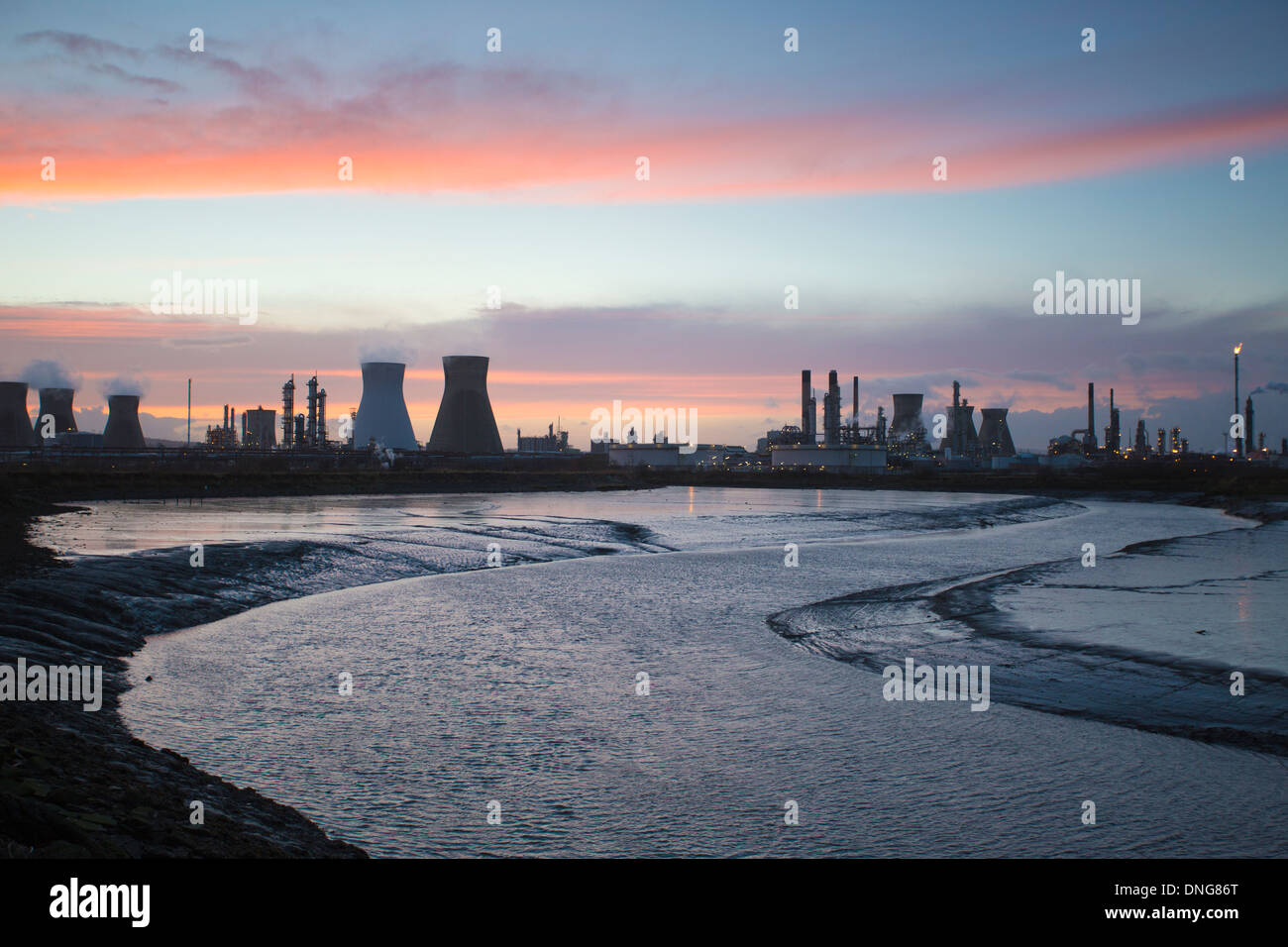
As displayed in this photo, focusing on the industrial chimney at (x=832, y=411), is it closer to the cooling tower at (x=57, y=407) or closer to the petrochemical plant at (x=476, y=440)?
the petrochemical plant at (x=476, y=440)

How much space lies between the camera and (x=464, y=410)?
8325cm

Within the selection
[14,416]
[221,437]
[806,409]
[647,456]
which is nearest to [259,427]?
[221,437]

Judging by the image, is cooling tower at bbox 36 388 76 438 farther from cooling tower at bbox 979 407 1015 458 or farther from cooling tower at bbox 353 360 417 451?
cooling tower at bbox 979 407 1015 458

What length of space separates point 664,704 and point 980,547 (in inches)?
693

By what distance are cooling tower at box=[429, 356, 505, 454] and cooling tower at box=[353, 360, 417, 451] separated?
16.5 ft

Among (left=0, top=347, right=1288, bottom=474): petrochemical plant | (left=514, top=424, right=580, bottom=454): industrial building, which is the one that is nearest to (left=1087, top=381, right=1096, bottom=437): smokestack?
(left=0, top=347, right=1288, bottom=474): petrochemical plant

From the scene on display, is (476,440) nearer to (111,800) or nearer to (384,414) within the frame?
(384,414)

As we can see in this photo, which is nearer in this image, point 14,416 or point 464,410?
point 464,410

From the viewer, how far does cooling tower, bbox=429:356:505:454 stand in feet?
271

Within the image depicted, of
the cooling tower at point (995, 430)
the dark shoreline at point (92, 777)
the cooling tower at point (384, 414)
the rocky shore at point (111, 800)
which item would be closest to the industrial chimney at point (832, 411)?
the cooling tower at point (995, 430)

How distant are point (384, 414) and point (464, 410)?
7.74m

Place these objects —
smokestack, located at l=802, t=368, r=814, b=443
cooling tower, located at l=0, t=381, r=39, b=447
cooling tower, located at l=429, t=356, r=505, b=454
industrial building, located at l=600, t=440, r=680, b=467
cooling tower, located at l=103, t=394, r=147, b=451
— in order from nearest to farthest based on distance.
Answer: cooling tower, located at l=429, t=356, r=505, b=454
cooling tower, located at l=0, t=381, r=39, b=447
cooling tower, located at l=103, t=394, r=147, b=451
smokestack, located at l=802, t=368, r=814, b=443
industrial building, located at l=600, t=440, r=680, b=467

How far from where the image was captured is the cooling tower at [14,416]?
8594 centimetres
